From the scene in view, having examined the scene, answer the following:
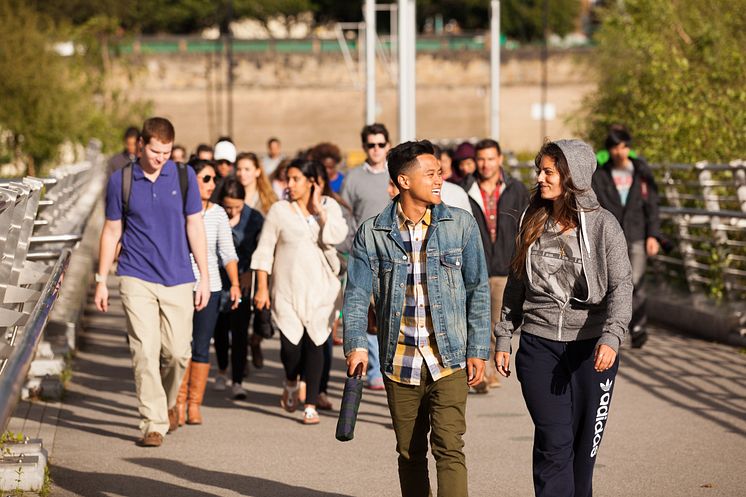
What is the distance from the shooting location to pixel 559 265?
5.98 meters

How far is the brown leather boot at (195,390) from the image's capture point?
976 centimetres

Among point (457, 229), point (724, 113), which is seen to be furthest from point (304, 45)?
point (457, 229)

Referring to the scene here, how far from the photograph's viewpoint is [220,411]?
407 inches

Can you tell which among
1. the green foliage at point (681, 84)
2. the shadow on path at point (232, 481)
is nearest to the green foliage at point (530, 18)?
the green foliage at point (681, 84)

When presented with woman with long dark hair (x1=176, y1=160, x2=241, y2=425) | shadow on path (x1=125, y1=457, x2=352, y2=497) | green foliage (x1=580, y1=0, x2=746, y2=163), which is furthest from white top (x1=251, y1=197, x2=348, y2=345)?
green foliage (x1=580, y1=0, x2=746, y2=163)

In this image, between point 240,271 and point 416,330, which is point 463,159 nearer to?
point 240,271

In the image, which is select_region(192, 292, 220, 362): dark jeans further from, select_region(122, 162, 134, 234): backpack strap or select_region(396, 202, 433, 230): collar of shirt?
select_region(396, 202, 433, 230): collar of shirt

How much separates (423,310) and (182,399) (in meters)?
4.16

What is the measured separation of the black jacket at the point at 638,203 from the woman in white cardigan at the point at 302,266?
12.5ft

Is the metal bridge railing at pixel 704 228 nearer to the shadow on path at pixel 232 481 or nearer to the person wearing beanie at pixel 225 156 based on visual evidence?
the person wearing beanie at pixel 225 156

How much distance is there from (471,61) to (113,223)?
60.1m

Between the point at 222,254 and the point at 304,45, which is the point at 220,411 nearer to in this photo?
the point at 222,254

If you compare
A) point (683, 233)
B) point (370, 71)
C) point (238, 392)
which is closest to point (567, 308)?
point (238, 392)

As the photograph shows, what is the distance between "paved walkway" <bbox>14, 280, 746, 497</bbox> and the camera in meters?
7.66
